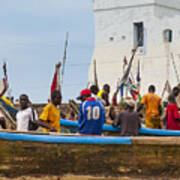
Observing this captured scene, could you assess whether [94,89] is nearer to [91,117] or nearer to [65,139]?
[91,117]

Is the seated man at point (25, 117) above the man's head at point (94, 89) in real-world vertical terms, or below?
below

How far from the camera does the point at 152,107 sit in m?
14.2

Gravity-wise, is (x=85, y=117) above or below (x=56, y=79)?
below

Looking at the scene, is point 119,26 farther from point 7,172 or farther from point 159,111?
point 7,172

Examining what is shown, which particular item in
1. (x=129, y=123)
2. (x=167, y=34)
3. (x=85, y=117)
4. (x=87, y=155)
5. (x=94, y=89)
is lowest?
(x=87, y=155)

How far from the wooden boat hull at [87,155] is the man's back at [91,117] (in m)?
0.75

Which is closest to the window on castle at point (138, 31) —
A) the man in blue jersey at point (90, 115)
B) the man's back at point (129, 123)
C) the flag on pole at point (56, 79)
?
the flag on pole at point (56, 79)

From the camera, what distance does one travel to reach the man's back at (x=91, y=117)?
409 inches

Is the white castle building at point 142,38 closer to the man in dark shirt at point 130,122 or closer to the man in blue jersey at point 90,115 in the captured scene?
the man in dark shirt at point 130,122

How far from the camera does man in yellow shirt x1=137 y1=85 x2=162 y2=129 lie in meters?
14.1

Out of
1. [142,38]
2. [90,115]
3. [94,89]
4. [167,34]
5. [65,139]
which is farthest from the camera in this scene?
[142,38]

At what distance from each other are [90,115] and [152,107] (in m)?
3.98

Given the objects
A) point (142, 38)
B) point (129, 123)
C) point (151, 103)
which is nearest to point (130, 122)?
point (129, 123)

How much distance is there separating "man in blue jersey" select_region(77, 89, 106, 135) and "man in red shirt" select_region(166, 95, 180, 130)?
2448mm
